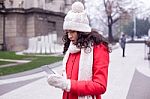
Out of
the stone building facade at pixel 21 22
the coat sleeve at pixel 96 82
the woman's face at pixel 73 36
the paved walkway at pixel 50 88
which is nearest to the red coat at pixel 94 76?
the coat sleeve at pixel 96 82

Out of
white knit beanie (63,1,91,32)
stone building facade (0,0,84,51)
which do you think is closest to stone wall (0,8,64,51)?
stone building facade (0,0,84,51)

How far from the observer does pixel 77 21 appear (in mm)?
3400

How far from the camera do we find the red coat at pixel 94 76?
3.12 m

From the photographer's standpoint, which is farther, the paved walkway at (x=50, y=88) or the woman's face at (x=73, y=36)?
the paved walkway at (x=50, y=88)

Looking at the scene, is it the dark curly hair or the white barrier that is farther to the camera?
the white barrier

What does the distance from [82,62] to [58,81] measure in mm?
337

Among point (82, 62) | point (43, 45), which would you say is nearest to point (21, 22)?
point (43, 45)

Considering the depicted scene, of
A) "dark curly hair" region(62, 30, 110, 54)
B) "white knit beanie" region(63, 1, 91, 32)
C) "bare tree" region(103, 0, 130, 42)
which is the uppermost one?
"bare tree" region(103, 0, 130, 42)

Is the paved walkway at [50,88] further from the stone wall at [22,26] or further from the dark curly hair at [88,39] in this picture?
the stone wall at [22,26]

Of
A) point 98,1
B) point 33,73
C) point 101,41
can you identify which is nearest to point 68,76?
point 101,41

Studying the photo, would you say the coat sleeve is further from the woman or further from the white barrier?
the white barrier

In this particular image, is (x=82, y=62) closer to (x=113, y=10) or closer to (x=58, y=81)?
(x=58, y=81)

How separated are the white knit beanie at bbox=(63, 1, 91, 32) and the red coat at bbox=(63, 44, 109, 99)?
0.66 feet

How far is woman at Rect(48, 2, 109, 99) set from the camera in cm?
312
